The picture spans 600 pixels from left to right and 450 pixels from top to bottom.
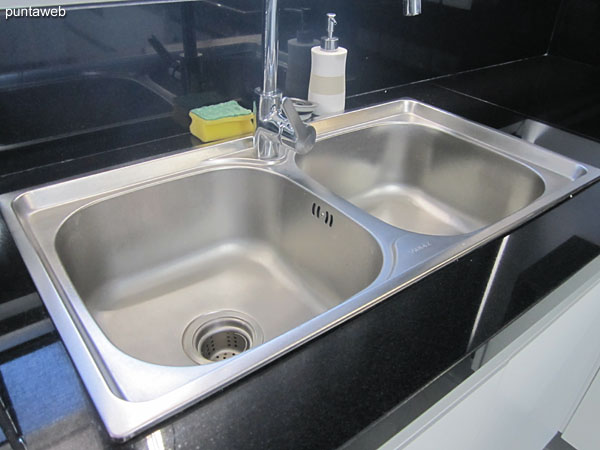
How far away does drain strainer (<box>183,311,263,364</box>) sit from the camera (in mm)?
859

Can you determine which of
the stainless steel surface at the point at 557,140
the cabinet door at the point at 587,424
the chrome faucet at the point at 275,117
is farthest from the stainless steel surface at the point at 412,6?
the cabinet door at the point at 587,424

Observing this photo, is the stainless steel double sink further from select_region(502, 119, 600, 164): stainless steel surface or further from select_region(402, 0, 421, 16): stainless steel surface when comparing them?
select_region(402, 0, 421, 16): stainless steel surface

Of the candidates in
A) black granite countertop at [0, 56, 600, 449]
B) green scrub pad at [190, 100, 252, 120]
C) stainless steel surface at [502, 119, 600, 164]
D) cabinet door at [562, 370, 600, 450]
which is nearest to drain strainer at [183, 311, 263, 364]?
black granite countertop at [0, 56, 600, 449]

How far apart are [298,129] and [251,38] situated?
0.30m

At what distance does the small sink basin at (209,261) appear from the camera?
829mm

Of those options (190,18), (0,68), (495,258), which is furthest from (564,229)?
(0,68)

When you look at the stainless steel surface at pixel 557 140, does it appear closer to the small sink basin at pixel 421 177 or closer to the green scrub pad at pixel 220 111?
the small sink basin at pixel 421 177

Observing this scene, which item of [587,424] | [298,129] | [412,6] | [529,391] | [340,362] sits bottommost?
[587,424]

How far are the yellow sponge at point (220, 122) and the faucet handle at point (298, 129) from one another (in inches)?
6.4

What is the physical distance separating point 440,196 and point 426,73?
1.52 ft

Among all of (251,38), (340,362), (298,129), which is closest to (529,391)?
(340,362)

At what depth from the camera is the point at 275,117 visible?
92cm

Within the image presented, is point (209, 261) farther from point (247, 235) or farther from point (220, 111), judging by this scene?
point (220, 111)

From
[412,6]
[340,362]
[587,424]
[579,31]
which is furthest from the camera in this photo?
[579,31]
